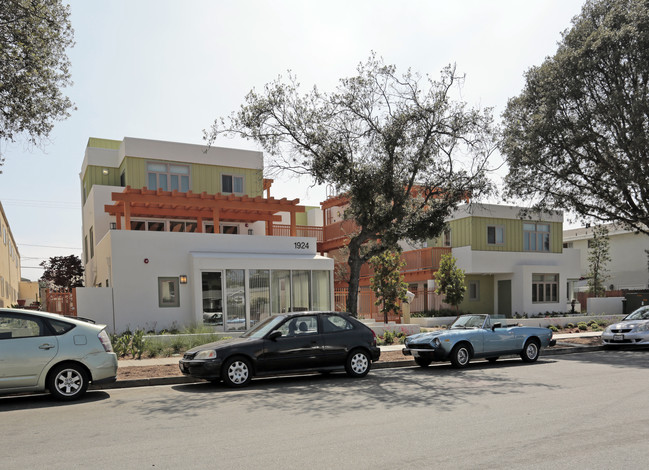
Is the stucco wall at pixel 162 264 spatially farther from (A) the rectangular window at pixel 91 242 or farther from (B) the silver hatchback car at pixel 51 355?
(B) the silver hatchback car at pixel 51 355

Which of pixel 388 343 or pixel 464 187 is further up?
pixel 464 187

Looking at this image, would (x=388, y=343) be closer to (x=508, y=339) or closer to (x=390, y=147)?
(x=508, y=339)

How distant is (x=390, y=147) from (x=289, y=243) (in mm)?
8018

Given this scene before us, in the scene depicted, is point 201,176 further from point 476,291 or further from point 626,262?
point 626,262

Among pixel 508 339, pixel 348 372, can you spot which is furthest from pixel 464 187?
pixel 348 372

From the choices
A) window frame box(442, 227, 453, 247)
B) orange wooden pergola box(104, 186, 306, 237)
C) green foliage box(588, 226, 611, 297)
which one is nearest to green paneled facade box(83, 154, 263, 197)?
orange wooden pergola box(104, 186, 306, 237)

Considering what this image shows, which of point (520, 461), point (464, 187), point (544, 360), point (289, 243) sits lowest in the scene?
point (544, 360)

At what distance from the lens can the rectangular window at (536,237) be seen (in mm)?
33000

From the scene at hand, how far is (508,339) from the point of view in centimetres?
1477

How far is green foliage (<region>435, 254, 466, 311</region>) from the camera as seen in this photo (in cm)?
2798

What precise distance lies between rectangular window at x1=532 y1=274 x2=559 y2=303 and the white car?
42.3ft

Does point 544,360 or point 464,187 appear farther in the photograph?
point 464,187

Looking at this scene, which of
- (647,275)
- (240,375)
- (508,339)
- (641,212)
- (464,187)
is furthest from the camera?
(647,275)

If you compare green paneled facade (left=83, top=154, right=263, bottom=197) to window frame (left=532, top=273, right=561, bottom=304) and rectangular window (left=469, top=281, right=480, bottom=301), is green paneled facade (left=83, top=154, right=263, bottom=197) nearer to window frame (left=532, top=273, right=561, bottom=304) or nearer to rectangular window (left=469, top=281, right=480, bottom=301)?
rectangular window (left=469, top=281, right=480, bottom=301)
